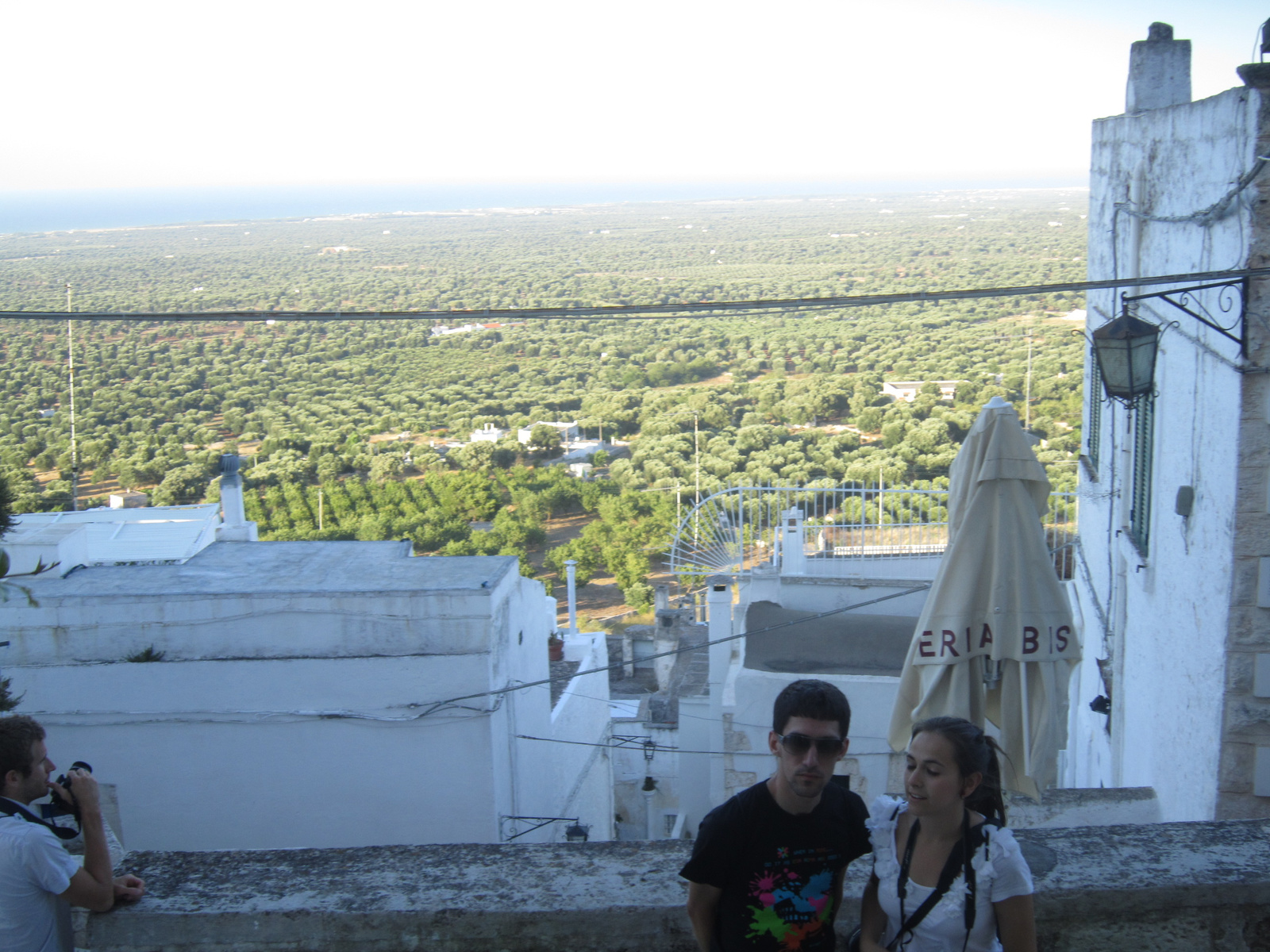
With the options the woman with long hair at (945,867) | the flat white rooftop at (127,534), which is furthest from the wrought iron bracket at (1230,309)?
the flat white rooftop at (127,534)

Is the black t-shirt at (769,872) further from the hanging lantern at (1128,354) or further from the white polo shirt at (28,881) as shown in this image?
the hanging lantern at (1128,354)

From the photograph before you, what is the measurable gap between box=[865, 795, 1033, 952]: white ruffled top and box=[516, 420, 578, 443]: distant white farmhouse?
46.3 metres

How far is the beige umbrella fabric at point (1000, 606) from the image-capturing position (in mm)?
4199

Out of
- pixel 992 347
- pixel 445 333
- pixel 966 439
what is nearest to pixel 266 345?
pixel 445 333

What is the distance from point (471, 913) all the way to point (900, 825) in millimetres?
911

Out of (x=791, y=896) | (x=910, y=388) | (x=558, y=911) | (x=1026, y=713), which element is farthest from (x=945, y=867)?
(x=910, y=388)

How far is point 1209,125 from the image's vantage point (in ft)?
14.5

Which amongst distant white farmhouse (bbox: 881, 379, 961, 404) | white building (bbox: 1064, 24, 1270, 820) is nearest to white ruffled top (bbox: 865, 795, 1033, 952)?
white building (bbox: 1064, 24, 1270, 820)

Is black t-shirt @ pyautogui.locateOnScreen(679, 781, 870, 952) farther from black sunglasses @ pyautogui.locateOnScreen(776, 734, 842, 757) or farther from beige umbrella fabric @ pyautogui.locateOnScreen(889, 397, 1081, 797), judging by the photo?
beige umbrella fabric @ pyautogui.locateOnScreen(889, 397, 1081, 797)

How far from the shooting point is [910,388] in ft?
150

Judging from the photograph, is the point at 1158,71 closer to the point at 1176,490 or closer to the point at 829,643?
the point at 1176,490

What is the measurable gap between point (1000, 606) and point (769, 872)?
2390 millimetres

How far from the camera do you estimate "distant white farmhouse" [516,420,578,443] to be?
4856cm

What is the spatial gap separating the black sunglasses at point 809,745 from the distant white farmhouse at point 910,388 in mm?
41234
